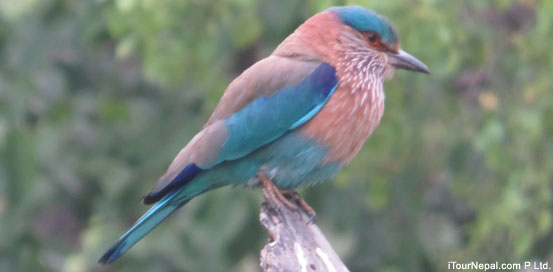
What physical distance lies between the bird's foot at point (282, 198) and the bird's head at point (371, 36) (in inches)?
23.7

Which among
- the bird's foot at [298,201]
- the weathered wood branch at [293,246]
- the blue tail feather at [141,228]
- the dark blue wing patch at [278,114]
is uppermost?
the dark blue wing patch at [278,114]

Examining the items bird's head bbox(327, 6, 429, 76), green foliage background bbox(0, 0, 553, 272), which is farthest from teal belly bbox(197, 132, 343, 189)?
green foliage background bbox(0, 0, 553, 272)

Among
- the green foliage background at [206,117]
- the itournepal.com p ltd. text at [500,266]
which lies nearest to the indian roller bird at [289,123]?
the green foliage background at [206,117]

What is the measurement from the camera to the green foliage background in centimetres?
596

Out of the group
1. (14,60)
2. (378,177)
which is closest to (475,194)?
(378,177)

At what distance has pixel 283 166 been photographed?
15.4ft

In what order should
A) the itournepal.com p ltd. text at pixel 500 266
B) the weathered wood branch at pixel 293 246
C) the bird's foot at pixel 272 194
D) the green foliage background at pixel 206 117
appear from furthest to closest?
1. the itournepal.com p ltd. text at pixel 500 266
2. the green foliage background at pixel 206 117
3. the bird's foot at pixel 272 194
4. the weathered wood branch at pixel 293 246

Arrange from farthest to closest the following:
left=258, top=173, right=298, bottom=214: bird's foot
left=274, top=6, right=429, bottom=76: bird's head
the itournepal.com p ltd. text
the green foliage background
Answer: the itournepal.com p ltd. text < the green foliage background < left=274, top=6, right=429, bottom=76: bird's head < left=258, top=173, right=298, bottom=214: bird's foot

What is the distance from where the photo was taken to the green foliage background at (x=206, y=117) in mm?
5961

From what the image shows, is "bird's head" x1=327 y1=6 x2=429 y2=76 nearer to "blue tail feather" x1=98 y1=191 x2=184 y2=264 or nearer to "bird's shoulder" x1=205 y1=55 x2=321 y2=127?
"bird's shoulder" x1=205 y1=55 x2=321 y2=127

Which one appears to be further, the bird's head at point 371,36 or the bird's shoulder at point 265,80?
the bird's head at point 371,36

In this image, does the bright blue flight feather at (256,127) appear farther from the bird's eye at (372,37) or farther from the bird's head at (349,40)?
the bird's eye at (372,37)

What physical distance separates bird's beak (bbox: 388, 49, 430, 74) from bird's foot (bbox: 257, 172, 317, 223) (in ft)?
2.14

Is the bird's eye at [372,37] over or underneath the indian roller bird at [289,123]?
over
